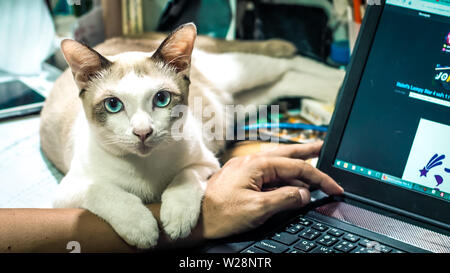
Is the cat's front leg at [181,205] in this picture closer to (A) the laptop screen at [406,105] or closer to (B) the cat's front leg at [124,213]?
(B) the cat's front leg at [124,213]

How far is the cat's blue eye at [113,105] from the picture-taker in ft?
2.82

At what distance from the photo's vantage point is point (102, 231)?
2.77 feet

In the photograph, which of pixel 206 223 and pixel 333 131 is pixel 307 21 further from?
pixel 206 223

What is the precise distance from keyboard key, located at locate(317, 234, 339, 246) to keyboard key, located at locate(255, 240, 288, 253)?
6 centimetres

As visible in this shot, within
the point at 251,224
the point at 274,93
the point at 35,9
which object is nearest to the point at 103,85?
the point at 251,224

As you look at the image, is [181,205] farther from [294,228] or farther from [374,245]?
Answer: [374,245]

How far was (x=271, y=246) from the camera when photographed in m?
0.79

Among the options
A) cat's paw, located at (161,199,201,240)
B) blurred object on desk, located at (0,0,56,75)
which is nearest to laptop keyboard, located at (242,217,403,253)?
cat's paw, located at (161,199,201,240)

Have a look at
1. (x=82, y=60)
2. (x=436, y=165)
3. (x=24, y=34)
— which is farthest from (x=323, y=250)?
(x=24, y=34)

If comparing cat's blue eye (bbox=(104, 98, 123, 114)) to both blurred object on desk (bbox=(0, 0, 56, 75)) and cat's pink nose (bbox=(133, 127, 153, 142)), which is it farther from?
blurred object on desk (bbox=(0, 0, 56, 75))

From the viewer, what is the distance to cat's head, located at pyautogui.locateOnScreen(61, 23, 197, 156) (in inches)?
33.1

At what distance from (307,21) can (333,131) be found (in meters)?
0.76

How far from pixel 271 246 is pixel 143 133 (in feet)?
0.99
